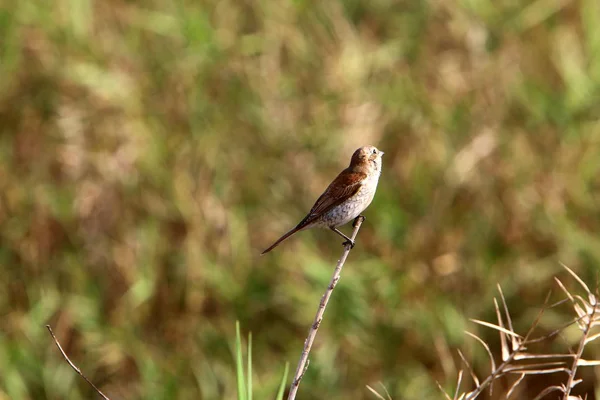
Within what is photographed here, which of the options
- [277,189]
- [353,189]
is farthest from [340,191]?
[277,189]

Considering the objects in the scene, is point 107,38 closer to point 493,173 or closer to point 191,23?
point 191,23

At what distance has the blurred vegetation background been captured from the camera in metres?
5.11

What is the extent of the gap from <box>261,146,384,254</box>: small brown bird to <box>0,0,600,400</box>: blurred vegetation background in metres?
1.79

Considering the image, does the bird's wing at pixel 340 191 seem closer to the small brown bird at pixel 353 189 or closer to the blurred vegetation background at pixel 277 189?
the small brown bird at pixel 353 189

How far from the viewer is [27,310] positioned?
17.8 feet

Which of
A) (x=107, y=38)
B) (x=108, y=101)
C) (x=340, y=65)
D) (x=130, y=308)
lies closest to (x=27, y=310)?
(x=130, y=308)

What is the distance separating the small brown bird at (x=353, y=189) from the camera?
10.0ft

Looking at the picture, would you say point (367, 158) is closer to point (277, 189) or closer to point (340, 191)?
point (340, 191)

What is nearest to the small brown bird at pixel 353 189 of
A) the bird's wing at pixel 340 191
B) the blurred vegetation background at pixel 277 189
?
the bird's wing at pixel 340 191

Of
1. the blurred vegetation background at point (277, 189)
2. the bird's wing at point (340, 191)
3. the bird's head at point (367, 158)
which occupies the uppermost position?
the bird's head at point (367, 158)

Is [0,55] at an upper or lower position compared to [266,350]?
upper

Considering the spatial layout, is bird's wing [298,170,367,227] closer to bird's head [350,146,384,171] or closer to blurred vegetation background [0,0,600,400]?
bird's head [350,146,384,171]

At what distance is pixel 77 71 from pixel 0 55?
621 mm

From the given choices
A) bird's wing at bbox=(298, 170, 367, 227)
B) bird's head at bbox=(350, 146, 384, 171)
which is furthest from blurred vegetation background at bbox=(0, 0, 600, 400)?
bird's head at bbox=(350, 146, 384, 171)
